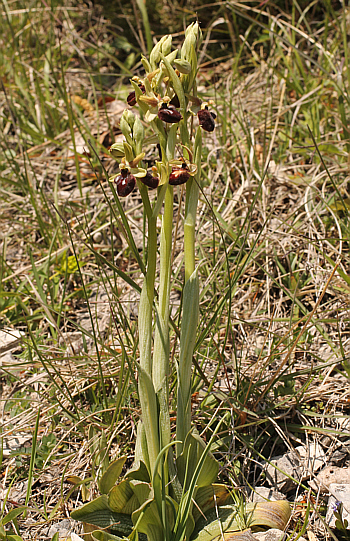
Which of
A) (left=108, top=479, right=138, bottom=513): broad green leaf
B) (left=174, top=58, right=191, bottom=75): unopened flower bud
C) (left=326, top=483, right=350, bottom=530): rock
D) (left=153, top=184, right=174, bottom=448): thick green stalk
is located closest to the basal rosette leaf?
(left=108, top=479, right=138, bottom=513): broad green leaf

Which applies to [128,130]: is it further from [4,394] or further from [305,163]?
[305,163]

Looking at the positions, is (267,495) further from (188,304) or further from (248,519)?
(188,304)

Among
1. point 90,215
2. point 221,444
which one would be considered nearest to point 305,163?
point 90,215

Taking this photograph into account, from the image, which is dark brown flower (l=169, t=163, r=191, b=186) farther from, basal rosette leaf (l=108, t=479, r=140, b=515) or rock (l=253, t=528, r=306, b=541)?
rock (l=253, t=528, r=306, b=541)

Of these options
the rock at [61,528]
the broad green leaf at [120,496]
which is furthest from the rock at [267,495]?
the rock at [61,528]

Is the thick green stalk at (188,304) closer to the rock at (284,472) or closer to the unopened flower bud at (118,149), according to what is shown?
the unopened flower bud at (118,149)

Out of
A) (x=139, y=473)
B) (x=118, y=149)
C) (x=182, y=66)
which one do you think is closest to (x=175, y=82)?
(x=182, y=66)
